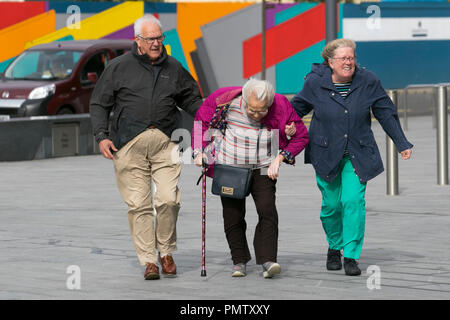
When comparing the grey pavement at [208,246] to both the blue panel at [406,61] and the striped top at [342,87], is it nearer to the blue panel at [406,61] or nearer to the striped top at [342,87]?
the striped top at [342,87]

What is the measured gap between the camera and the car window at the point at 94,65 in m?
19.6

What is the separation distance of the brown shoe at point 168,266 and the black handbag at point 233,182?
554mm

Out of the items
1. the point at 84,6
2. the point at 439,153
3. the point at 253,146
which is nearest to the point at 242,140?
the point at 253,146

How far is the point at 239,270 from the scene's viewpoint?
762 cm

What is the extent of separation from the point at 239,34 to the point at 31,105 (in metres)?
13.4

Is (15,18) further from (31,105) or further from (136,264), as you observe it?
(136,264)

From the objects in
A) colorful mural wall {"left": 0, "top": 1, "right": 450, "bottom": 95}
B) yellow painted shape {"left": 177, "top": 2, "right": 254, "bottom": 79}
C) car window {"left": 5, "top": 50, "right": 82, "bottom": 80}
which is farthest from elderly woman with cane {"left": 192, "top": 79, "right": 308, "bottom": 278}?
yellow painted shape {"left": 177, "top": 2, "right": 254, "bottom": 79}

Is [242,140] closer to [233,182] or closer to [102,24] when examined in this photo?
[233,182]

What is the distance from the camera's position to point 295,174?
14727mm

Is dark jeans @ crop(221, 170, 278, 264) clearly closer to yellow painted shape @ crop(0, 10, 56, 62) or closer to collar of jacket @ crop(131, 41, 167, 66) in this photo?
collar of jacket @ crop(131, 41, 167, 66)

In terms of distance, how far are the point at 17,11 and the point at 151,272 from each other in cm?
2123

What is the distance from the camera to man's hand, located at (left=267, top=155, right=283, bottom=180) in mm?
7480

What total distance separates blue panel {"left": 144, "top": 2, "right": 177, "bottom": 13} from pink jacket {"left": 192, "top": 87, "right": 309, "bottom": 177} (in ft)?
73.1
